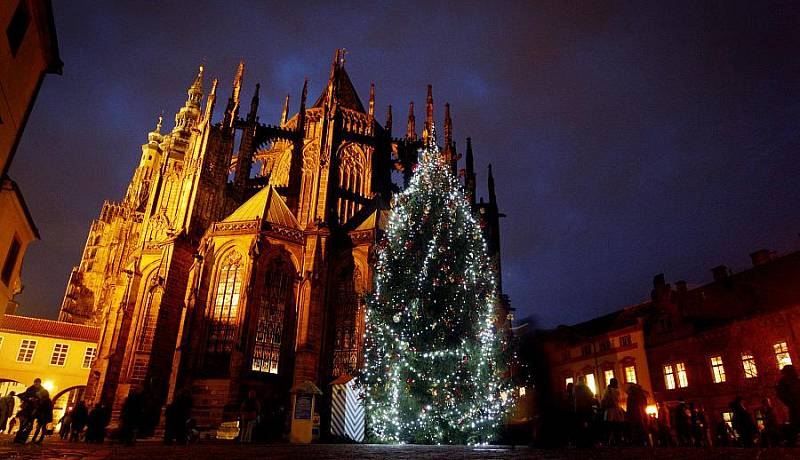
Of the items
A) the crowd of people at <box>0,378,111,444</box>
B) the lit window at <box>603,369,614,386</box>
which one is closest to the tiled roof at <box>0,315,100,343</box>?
the crowd of people at <box>0,378,111,444</box>

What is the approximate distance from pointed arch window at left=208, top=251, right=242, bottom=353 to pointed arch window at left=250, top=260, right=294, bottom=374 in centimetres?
130

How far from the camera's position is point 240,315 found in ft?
75.5

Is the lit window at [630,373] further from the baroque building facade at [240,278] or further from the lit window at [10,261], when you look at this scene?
the lit window at [10,261]

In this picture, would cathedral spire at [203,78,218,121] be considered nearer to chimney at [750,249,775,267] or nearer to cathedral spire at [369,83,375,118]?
cathedral spire at [369,83,375,118]

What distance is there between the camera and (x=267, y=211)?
26.5 meters

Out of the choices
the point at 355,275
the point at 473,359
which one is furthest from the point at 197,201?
the point at 473,359

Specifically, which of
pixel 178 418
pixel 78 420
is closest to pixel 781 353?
pixel 178 418

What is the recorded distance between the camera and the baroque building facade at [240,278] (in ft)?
74.4

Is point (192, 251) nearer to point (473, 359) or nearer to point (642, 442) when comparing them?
point (473, 359)

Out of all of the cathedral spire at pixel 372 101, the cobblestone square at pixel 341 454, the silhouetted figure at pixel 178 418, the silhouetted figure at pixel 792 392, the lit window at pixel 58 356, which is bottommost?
the cobblestone square at pixel 341 454

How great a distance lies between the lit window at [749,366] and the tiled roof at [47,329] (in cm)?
4394

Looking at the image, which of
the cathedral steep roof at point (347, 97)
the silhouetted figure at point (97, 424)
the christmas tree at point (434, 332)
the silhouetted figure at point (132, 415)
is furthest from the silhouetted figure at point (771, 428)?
the cathedral steep roof at point (347, 97)

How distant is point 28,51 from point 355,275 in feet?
56.1

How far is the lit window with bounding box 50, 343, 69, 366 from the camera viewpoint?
37.2m
